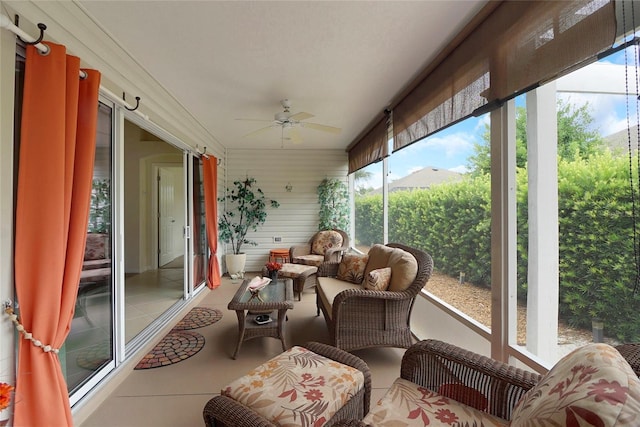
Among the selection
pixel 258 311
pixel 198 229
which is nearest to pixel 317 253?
pixel 198 229

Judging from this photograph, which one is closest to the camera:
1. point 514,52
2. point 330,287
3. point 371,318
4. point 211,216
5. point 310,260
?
point 514,52

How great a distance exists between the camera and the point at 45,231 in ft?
4.30

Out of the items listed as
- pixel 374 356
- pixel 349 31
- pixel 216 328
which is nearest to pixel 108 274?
pixel 216 328

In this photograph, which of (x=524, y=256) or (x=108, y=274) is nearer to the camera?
(x=524, y=256)

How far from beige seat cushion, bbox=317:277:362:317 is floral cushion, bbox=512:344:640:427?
173 centimetres

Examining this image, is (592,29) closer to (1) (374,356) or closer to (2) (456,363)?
(2) (456,363)

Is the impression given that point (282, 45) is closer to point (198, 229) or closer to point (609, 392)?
point (609, 392)

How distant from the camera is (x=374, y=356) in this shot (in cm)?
235

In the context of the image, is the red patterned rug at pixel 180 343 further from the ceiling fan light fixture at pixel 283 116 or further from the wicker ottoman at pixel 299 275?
the ceiling fan light fixture at pixel 283 116

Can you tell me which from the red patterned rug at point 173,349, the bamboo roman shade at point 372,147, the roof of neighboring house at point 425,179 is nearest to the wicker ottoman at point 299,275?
the red patterned rug at point 173,349

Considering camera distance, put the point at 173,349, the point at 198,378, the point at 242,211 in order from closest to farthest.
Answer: the point at 198,378
the point at 173,349
the point at 242,211

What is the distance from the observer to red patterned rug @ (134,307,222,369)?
2.23 metres

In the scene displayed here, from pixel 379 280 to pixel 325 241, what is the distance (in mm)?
2803

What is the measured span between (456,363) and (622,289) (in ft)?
2.71
